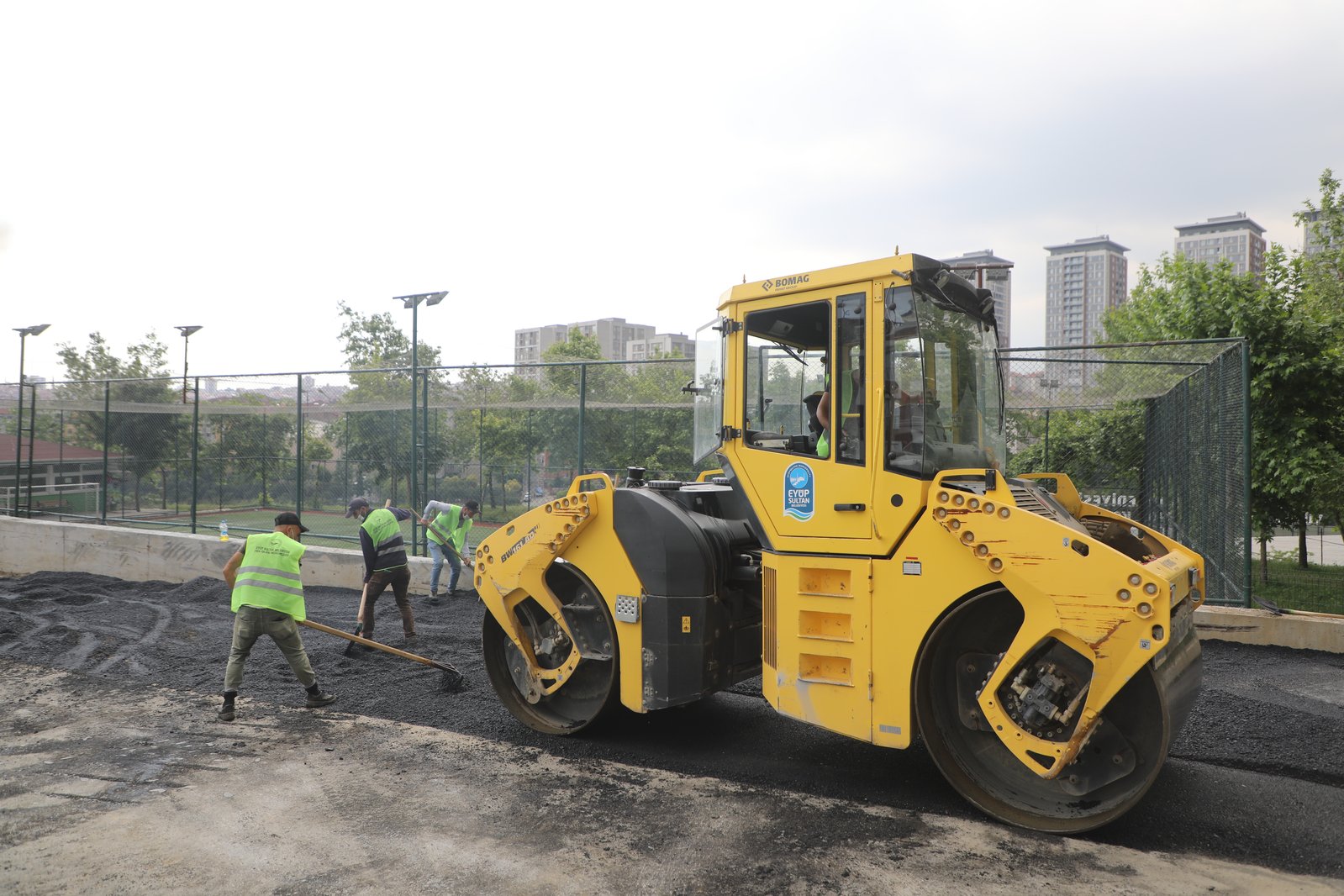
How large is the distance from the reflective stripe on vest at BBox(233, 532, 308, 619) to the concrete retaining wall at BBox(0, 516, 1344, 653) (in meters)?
4.44

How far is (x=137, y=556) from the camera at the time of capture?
519 inches

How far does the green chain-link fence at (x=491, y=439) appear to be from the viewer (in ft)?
A: 30.1

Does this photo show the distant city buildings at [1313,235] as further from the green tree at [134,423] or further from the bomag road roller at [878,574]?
the green tree at [134,423]

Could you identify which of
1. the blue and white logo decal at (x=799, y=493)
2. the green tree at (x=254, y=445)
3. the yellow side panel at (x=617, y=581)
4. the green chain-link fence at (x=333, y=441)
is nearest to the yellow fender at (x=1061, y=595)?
the blue and white logo decal at (x=799, y=493)

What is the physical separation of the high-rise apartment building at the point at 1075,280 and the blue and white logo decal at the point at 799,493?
88973 mm

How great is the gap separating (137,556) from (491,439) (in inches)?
215

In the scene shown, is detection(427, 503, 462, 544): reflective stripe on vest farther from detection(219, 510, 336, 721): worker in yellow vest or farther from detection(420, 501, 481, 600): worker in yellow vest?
detection(219, 510, 336, 721): worker in yellow vest

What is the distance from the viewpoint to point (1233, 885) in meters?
3.89

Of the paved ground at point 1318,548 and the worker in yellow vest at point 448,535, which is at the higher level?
the worker in yellow vest at point 448,535

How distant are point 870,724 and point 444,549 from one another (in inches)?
279

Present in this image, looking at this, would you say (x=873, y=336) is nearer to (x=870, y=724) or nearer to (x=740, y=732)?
(x=870, y=724)

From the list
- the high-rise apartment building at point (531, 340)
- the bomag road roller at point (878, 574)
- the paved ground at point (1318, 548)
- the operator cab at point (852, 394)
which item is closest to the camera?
the bomag road roller at point (878, 574)

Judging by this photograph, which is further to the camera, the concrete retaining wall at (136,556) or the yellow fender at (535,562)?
the concrete retaining wall at (136,556)

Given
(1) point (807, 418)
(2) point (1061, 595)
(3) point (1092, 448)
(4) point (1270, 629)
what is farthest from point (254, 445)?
(4) point (1270, 629)
